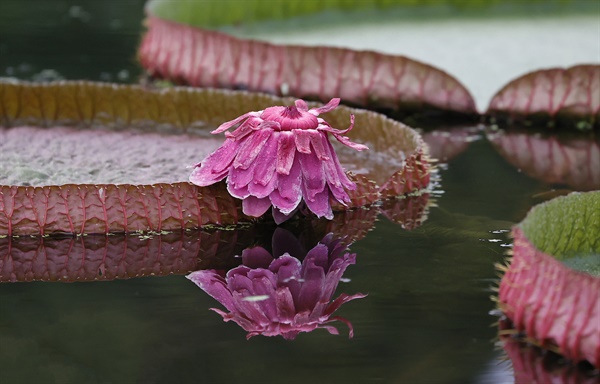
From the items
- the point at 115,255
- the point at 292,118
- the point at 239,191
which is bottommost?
the point at 115,255

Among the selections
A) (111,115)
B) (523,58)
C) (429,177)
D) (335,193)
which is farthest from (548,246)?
(523,58)

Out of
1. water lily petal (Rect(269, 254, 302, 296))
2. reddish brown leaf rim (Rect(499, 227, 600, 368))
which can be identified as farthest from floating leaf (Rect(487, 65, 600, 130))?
reddish brown leaf rim (Rect(499, 227, 600, 368))

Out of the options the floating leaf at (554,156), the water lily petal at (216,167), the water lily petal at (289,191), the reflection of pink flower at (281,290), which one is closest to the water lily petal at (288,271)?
the reflection of pink flower at (281,290)

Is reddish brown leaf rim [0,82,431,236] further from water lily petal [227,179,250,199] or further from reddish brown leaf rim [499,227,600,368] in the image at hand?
reddish brown leaf rim [499,227,600,368]

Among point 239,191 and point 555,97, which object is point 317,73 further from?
point 239,191

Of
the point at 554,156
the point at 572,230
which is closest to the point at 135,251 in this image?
the point at 572,230

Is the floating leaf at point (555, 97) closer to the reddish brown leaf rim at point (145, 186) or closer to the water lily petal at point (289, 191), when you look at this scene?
the reddish brown leaf rim at point (145, 186)
